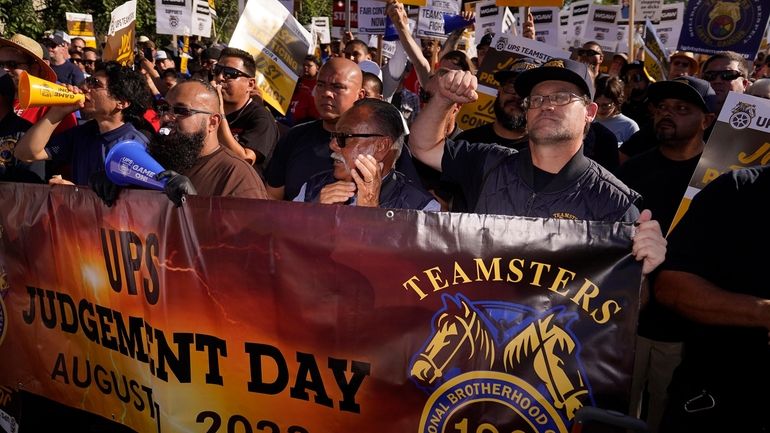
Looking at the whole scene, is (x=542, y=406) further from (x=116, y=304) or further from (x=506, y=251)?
(x=116, y=304)

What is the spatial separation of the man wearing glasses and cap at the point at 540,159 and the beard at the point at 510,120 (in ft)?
4.09

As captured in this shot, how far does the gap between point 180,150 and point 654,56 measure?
7503mm

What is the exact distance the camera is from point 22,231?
3590 mm

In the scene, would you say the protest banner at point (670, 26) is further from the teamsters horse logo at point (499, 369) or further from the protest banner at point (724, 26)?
the teamsters horse logo at point (499, 369)

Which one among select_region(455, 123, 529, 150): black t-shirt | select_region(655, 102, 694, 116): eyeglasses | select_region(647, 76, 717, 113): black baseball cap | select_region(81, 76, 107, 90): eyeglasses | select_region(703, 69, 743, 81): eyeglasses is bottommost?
select_region(455, 123, 529, 150): black t-shirt

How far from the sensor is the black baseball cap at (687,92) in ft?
13.4

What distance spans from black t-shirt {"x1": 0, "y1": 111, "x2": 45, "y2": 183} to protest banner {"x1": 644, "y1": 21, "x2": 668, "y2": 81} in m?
7.36

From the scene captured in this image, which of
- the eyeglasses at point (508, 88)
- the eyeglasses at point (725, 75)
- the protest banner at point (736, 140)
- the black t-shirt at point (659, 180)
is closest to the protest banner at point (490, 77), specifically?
the eyeglasses at point (725, 75)

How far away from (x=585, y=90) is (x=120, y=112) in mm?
3093

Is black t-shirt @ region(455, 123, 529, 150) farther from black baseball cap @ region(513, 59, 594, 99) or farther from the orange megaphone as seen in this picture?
the orange megaphone

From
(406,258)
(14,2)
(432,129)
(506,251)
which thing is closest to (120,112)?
(432,129)

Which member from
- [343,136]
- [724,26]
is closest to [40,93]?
[343,136]

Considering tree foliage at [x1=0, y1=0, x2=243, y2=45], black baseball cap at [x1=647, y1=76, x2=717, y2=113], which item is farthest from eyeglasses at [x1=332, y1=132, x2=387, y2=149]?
tree foliage at [x1=0, y1=0, x2=243, y2=45]

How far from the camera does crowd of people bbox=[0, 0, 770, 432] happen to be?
241cm
